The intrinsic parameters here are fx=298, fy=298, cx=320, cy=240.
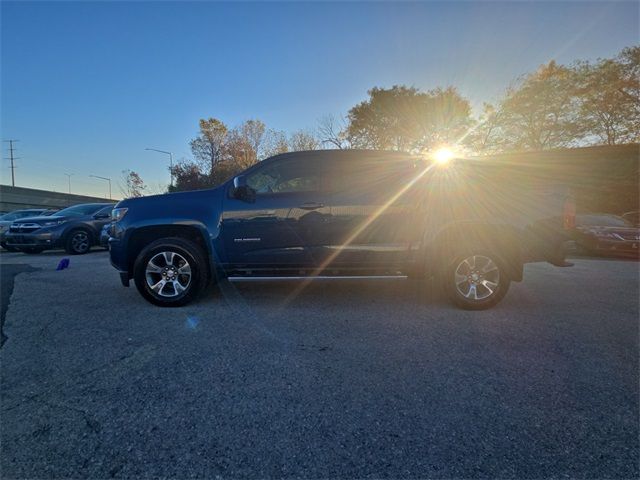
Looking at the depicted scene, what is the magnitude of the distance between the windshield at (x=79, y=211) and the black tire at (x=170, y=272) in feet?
25.4

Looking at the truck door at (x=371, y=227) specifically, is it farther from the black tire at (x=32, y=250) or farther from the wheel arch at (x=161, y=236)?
the black tire at (x=32, y=250)

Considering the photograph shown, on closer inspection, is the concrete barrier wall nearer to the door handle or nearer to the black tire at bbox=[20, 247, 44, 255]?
the black tire at bbox=[20, 247, 44, 255]

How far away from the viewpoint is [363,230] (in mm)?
3695

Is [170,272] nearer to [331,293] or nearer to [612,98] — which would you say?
[331,293]

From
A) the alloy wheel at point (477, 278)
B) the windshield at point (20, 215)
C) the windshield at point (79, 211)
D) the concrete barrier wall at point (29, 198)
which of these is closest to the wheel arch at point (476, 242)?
the alloy wheel at point (477, 278)

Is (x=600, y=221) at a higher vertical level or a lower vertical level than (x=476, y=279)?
higher

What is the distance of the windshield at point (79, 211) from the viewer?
9211mm

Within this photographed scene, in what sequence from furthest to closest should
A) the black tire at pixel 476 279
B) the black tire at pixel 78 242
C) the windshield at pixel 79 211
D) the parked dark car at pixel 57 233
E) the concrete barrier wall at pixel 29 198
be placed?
the concrete barrier wall at pixel 29 198
the windshield at pixel 79 211
the black tire at pixel 78 242
the parked dark car at pixel 57 233
the black tire at pixel 476 279

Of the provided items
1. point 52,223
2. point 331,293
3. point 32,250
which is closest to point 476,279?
point 331,293

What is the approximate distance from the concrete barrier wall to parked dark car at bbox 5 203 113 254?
36980 millimetres

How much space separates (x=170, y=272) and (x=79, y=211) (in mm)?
8277

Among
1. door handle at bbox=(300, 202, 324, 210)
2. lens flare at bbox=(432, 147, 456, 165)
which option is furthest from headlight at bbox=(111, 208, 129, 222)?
lens flare at bbox=(432, 147, 456, 165)

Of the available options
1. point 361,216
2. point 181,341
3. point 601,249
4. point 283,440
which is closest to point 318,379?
point 283,440

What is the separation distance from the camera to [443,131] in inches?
1062
